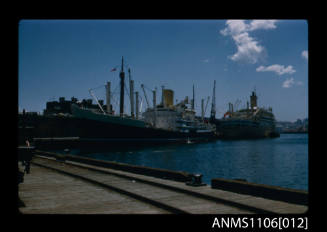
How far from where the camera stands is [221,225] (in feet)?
14.5

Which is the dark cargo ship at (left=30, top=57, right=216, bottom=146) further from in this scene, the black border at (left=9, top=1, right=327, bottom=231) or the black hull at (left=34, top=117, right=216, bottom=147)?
the black border at (left=9, top=1, right=327, bottom=231)

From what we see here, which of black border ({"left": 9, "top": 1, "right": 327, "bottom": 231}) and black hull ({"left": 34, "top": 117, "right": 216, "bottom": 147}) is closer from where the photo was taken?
black border ({"left": 9, "top": 1, "right": 327, "bottom": 231})

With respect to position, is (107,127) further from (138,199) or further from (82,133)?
(138,199)

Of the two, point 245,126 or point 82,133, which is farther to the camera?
point 245,126

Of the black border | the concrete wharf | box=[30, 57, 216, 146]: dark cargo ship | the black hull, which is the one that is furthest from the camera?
box=[30, 57, 216, 146]: dark cargo ship

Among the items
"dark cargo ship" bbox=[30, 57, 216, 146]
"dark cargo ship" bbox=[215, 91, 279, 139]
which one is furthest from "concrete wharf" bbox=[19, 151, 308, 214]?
"dark cargo ship" bbox=[215, 91, 279, 139]

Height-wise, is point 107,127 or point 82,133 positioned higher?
point 107,127
